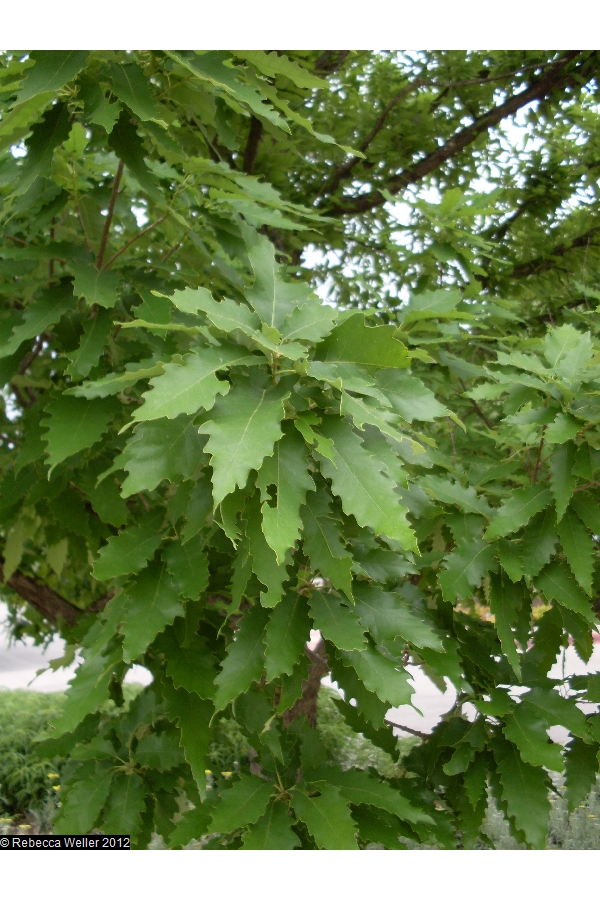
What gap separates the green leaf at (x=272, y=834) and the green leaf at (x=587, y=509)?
610mm

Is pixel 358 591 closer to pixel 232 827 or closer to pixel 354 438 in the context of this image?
pixel 354 438

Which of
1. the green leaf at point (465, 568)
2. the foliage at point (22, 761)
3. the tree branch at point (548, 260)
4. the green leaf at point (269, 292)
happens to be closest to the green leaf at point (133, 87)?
the green leaf at point (269, 292)

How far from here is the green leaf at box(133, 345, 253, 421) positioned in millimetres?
700

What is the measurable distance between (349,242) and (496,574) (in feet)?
6.02

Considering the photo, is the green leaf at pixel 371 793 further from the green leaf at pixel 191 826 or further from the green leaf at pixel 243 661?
the green leaf at pixel 243 661

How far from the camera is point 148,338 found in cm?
125

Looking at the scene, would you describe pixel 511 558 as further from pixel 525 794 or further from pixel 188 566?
pixel 188 566

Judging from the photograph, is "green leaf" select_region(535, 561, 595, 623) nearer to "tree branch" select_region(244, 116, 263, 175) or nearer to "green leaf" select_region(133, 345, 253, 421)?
"green leaf" select_region(133, 345, 253, 421)

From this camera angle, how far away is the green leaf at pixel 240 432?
662 mm

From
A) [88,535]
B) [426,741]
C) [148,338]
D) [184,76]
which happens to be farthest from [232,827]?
[184,76]

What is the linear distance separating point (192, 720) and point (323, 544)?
1.19 ft

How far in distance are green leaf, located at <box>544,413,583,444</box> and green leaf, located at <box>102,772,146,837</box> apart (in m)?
0.86

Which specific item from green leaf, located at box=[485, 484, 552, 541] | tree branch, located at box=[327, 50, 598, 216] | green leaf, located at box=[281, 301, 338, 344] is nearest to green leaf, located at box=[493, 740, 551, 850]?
green leaf, located at box=[485, 484, 552, 541]

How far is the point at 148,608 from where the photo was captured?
38.3 inches
